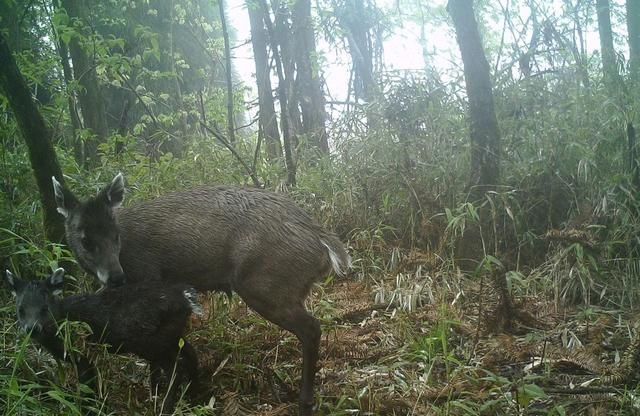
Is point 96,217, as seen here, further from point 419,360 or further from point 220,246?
point 419,360

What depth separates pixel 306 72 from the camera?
10.4 meters

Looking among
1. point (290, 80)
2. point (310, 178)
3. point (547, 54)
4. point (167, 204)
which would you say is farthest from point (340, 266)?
point (290, 80)

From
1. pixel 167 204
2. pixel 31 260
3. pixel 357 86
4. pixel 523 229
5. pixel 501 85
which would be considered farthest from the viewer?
pixel 357 86

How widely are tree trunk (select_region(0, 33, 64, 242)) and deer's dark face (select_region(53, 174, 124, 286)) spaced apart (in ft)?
1.47

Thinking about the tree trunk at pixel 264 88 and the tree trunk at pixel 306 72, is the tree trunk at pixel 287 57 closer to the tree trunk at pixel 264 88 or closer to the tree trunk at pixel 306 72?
the tree trunk at pixel 306 72

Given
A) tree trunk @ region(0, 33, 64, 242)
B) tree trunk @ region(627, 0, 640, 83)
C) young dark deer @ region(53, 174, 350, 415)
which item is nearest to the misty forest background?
tree trunk @ region(0, 33, 64, 242)

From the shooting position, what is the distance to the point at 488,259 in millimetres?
4633

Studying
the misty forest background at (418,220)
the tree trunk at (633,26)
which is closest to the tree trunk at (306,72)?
the misty forest background at (418,220)

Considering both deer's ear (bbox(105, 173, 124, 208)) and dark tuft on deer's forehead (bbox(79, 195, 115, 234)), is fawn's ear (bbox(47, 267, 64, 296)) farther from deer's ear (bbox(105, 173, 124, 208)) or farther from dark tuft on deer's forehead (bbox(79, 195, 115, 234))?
deer's ear (bbox(105, 173, 124, 208))

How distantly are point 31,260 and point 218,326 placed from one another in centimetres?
182

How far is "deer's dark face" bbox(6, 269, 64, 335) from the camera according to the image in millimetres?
A: 3939

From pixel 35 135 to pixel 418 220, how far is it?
3853 millimetres

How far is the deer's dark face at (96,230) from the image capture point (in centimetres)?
425

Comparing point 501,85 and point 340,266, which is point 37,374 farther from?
point 501,85
